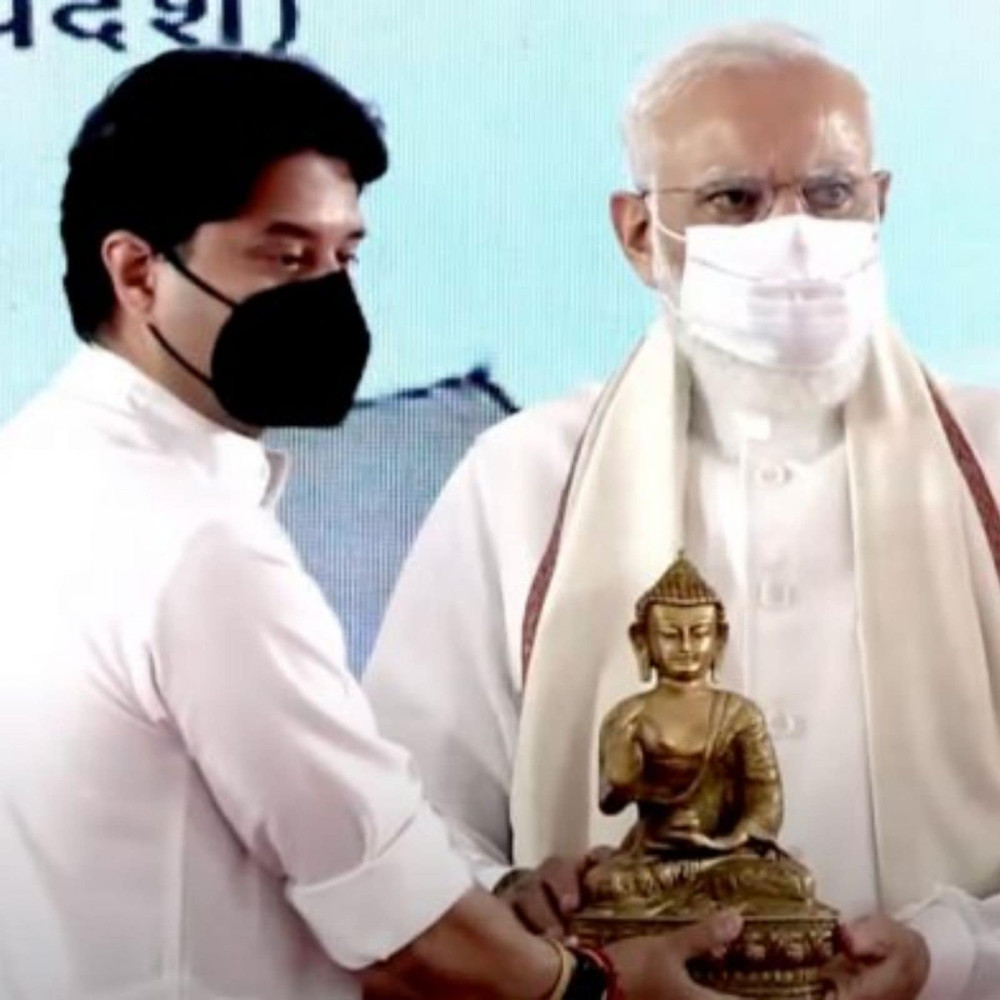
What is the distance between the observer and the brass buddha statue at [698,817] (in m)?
1.83

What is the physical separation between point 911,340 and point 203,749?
73 centimetres

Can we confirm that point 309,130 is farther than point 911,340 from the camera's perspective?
No

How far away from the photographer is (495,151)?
2.14 meters

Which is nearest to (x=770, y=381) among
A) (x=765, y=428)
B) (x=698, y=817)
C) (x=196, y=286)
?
(x=765, y=428)

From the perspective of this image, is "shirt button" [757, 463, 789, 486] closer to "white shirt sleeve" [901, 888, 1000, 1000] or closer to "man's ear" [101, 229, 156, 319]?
"white shirt sleeve" [901, 888, 1000, 1000]

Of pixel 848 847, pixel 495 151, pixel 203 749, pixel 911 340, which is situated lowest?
pixel 848 847

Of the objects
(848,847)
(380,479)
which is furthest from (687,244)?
(848,847)

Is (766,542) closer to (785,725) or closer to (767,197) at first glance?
(785,725)

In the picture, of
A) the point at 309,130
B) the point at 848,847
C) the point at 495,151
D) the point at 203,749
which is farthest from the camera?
the point at 495,151

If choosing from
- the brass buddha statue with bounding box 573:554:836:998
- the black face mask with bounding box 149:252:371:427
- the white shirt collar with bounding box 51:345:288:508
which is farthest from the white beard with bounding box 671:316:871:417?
the white shirt collar with bounding box 51:345:288:508

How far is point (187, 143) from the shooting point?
5.90 ft

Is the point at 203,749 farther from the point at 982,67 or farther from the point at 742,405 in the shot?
the point at 982,67

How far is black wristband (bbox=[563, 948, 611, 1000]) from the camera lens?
178 cm

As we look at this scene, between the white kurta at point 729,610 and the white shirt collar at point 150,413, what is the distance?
301 mm
